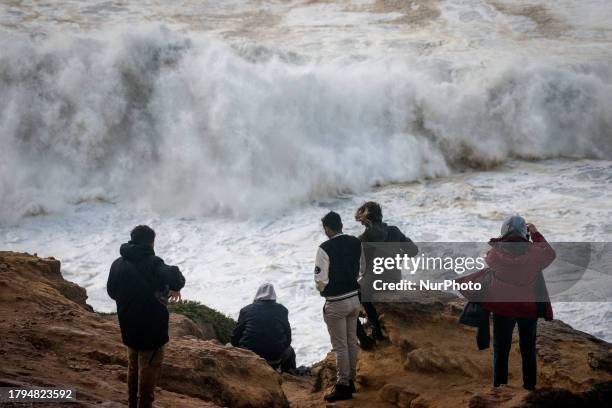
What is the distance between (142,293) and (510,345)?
105 inches

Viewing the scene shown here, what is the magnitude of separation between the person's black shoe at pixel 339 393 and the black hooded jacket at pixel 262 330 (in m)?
1.31

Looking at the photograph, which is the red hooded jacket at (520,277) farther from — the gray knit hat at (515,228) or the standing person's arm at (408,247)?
the standing person's arm at (408,247)

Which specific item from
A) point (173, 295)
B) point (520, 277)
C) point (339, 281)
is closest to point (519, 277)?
point (520, 277)

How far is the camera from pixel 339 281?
5.60 m

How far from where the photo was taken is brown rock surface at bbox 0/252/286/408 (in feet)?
17.4

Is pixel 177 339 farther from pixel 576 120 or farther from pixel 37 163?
pixel 576 120

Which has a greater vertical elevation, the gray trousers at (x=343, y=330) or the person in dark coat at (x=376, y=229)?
the person in dark coat at (x=376, y=229)

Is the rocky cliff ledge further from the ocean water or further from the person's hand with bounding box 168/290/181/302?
the ocean water

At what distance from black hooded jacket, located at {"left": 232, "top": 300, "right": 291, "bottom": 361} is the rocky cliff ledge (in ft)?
1.43

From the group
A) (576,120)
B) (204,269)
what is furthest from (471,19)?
(204,269)

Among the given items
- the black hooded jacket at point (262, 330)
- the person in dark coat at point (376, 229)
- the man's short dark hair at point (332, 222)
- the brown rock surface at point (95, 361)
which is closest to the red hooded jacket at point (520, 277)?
the man's short dark hair at point (332, 222)

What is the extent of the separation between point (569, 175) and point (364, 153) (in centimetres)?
499

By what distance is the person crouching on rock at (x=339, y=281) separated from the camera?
5.57 meters

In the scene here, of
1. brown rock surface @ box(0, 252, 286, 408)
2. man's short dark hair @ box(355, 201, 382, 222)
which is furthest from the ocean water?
man's short dark hair @ box(355, 201, 382, 222)
